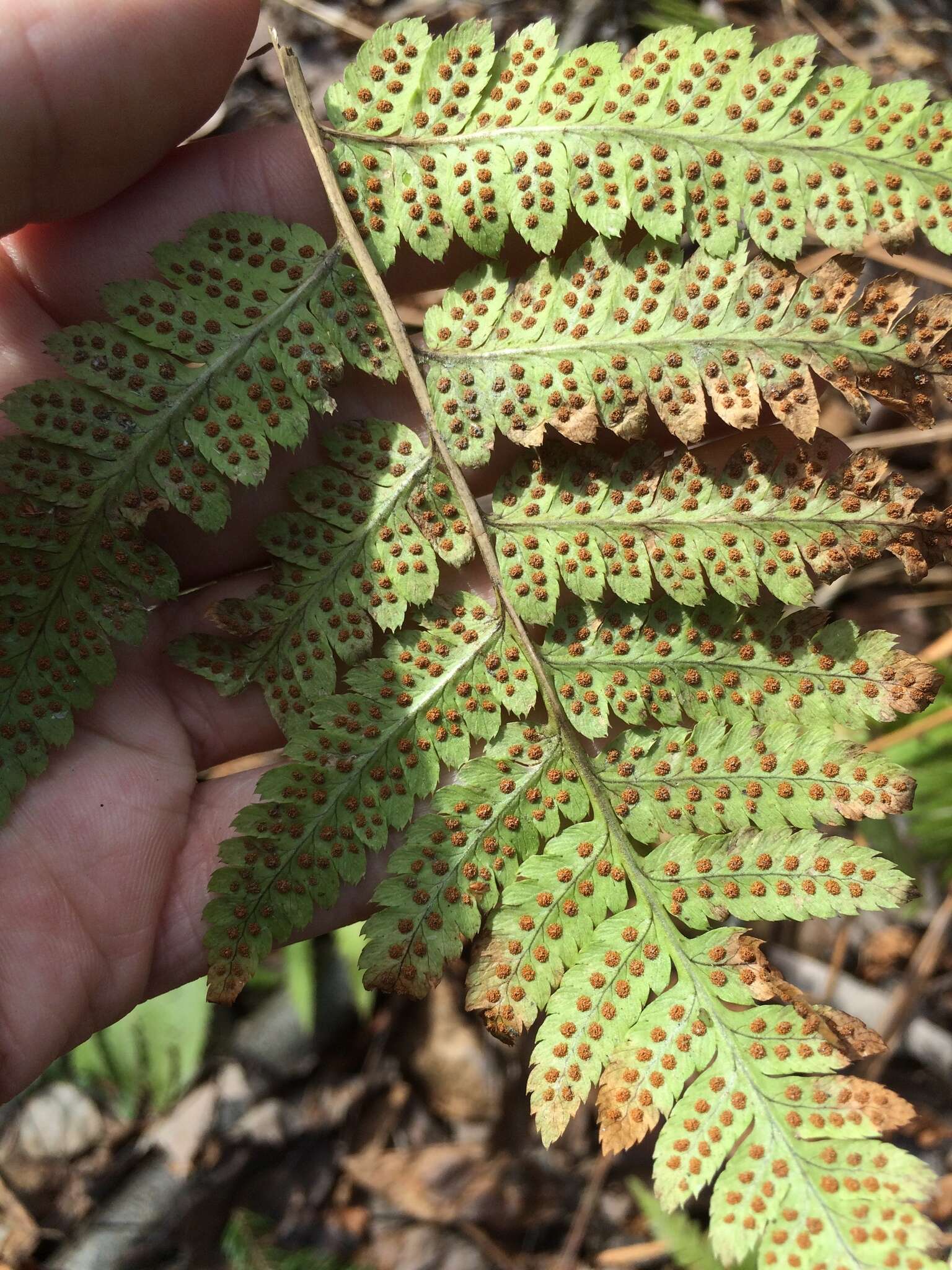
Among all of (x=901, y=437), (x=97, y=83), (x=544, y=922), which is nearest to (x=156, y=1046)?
(x=544, y=922)

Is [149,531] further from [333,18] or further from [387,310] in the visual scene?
[333,18]

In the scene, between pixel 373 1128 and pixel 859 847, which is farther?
pixel 373 1128

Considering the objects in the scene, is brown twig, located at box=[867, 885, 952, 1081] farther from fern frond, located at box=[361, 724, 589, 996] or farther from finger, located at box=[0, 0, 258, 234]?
finger, located at box=[0, 0, 258, 234]

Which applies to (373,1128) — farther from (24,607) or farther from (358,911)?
(24,607)

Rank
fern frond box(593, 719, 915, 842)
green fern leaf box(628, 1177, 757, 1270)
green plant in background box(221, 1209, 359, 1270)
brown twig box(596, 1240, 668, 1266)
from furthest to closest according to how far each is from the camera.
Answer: brown twig box(596, 1240, 668, 1266) → green plant in background box(221, 1209, 359, 1270) → green fern leaf box(628, 1177, 757, 1270) → fern frond box(593, 719, 915, 842)

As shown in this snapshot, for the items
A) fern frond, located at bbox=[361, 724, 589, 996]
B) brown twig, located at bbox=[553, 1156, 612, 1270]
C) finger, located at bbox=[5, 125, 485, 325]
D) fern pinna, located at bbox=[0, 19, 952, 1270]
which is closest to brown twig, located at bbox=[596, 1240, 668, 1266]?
brown twig, located at bbox=[553, 1156, 612, 1270]

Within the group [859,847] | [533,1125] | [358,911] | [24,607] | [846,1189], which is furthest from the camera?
[533,1125]

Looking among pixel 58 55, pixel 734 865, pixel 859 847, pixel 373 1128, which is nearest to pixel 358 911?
pixel 734 865
